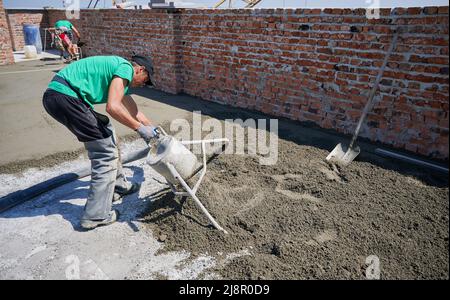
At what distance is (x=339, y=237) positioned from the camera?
282cm

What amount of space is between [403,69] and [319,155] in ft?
4.68

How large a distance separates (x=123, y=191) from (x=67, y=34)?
965 cm

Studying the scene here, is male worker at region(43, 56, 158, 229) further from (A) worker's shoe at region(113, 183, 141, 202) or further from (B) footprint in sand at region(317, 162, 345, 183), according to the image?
(B) footprint in sand at region(317, 162, 345, 183)

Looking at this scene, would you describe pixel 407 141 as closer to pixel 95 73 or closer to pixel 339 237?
pixel 339 237

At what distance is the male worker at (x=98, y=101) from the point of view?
280 centimetres

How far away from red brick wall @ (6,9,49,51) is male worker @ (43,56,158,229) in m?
14.4

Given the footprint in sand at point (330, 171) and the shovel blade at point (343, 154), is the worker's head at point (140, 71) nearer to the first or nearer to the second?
the footprint in sand at point (330, 171)

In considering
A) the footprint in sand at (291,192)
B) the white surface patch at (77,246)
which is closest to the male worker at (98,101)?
the white surface patch at (77,246)

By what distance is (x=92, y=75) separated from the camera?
2891 millimetres

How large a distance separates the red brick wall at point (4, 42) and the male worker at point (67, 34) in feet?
5.62

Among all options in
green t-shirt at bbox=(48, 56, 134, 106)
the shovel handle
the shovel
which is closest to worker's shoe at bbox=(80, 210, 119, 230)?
green t-shirt at bbox=(48, 56, 134, 106)

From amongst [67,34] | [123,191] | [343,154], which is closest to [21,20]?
[67,34]
